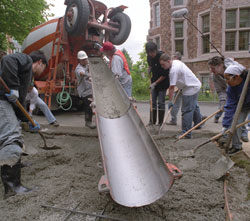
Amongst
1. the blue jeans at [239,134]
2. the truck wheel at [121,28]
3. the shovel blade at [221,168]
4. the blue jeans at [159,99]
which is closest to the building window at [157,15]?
the truck wheel at [121,28]

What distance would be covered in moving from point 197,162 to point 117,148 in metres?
1.07

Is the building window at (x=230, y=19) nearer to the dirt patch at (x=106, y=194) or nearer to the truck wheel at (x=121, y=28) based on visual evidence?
the truck wheel at (x=121, y=28)

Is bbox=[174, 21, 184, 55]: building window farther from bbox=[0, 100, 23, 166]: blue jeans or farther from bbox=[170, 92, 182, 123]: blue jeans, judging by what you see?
bbox=[0, 100, 23, 166]: blue jeans

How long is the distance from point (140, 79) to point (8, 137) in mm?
11959

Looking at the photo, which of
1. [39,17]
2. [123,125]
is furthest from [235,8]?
[123,125]

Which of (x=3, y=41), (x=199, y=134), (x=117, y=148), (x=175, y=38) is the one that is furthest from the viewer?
(x=175, y=38)

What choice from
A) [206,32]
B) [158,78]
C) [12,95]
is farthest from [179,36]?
[12,95]

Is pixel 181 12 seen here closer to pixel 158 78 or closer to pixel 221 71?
pixel 158 78

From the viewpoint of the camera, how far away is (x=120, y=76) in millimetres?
5180

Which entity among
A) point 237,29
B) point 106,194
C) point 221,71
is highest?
point 237,29

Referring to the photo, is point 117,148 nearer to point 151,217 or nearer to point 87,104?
point 151,217

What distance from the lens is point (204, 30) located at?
1293 cm

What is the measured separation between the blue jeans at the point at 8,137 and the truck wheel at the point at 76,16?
387 centimetres

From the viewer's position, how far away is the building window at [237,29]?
454 inches
